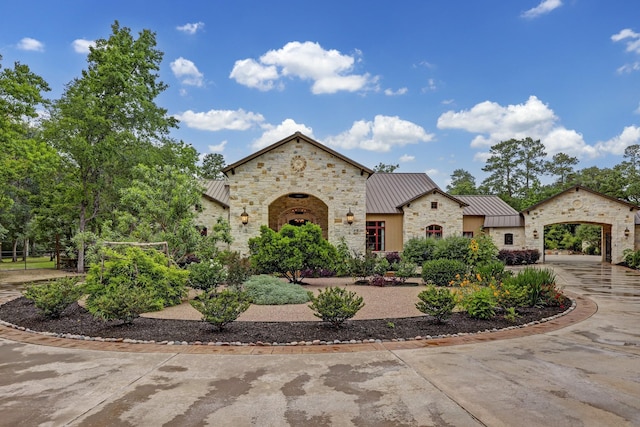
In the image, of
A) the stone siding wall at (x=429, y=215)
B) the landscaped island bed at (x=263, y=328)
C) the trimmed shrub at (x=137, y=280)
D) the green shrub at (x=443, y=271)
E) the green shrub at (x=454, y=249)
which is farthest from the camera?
the stone siding wall at (x=429, y=215)

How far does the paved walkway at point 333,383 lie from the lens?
359cm

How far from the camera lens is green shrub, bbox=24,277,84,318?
25.3 feet

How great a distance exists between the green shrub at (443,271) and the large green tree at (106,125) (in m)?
15.0

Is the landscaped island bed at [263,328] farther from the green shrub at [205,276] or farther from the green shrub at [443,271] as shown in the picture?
the green shrub at [443,271]

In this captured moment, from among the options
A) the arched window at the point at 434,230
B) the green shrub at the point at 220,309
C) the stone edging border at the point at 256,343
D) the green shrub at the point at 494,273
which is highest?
the arched window at the point at 434,230

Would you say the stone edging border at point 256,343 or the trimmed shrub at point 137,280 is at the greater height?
the trimmed shrub at point 137,280

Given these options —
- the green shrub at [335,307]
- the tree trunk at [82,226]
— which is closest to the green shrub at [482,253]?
the green shrub at [335,307]

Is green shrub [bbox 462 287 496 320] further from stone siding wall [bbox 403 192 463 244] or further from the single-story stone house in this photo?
stone siding wall [bbox 403 192 463 244]

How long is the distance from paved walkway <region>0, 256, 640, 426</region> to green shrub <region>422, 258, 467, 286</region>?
631 cm

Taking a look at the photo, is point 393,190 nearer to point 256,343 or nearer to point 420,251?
point 420,251

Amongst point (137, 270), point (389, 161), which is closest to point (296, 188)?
point (137, 270)

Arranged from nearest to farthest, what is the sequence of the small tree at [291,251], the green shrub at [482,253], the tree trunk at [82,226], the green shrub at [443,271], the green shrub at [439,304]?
the green shrub at [439,304], the green shrub at [443,271], the small tree at [291,251], the green shrub at [482,253], the tree trunk at [82,226]

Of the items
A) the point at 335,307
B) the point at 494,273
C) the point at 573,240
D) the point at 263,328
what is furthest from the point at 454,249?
the point at 573,240

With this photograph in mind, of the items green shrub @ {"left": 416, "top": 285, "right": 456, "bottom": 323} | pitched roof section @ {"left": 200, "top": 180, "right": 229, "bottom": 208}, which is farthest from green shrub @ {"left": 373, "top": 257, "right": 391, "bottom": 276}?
pitched roof section @ {"left": 200, "top": 180, "right": 229, "bottom": 208}
